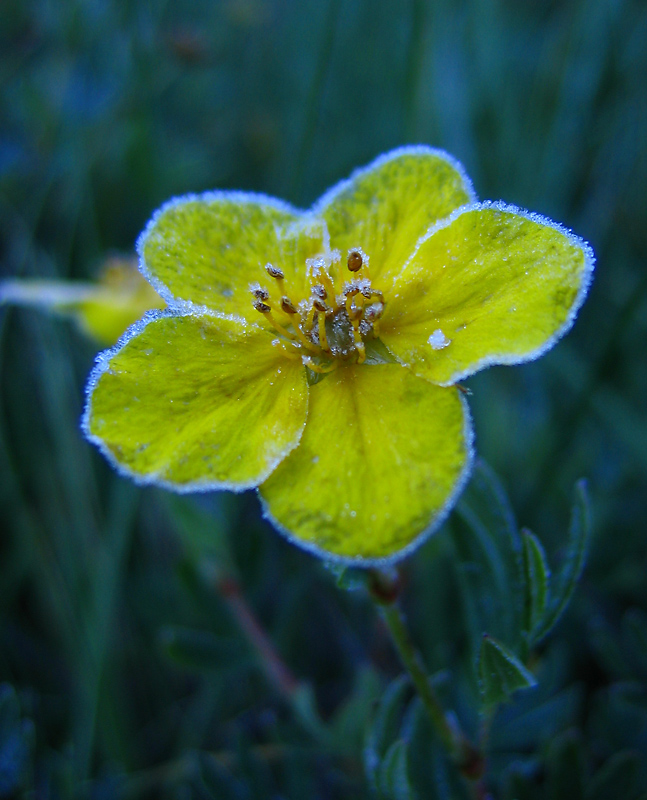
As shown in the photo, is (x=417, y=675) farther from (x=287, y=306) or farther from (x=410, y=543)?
(x=287, y=306)

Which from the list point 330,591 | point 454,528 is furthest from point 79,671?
point 454,528

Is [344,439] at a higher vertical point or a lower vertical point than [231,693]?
higher

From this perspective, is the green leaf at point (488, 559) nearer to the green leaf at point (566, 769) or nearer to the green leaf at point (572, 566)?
the green leaf at point (572, 566)

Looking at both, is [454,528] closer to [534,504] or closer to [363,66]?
[534,504]

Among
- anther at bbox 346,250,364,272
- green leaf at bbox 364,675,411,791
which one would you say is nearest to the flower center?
anther at bbox 346,250,364,272

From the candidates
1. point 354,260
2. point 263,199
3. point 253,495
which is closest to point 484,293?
point 354,260

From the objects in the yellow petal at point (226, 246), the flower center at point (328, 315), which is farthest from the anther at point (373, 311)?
the yellow petal at point (226, 246)
